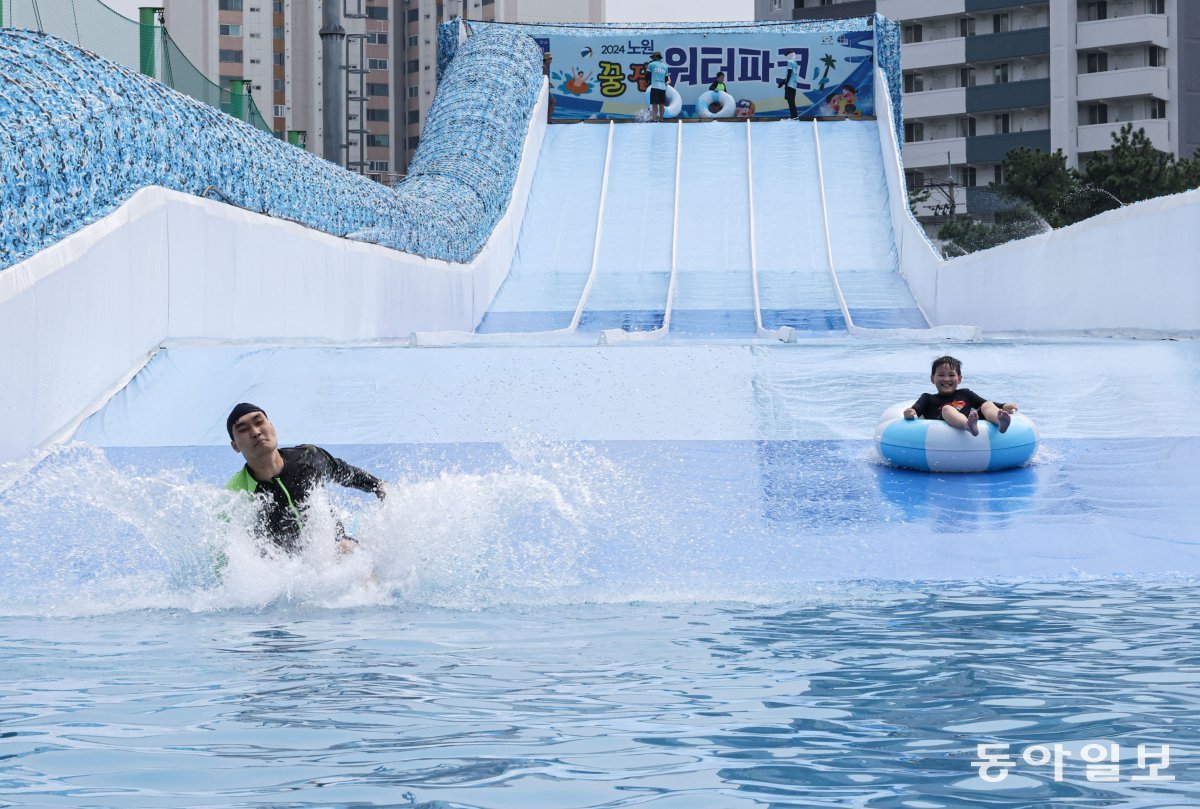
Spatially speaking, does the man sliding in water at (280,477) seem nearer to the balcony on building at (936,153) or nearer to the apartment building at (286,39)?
the balcony on building at (936,153)

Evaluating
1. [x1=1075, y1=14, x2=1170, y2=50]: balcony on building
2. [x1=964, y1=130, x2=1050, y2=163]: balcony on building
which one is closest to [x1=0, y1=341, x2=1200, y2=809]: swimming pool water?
[x1=1075, y1=14, x2=1170, y2=50]: balcony on building

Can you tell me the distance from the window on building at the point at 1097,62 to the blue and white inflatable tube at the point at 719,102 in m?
40.3

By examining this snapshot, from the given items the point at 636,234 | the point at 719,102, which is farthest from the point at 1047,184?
the point at 636,234

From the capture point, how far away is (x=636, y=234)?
71.4ft

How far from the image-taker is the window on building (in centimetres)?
6122

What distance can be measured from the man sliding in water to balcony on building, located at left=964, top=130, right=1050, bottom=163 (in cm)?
5938

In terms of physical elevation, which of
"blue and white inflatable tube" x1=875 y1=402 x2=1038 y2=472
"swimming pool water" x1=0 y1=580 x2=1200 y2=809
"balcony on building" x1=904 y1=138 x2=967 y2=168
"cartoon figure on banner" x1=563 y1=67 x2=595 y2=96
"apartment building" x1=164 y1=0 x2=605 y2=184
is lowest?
"swimming pool water" x1=0 y1=580 x2=1200 y2=809

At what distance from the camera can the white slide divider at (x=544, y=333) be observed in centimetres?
1328

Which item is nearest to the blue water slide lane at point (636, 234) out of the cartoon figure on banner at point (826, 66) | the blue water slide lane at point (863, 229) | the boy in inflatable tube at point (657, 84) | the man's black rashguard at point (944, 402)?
the boy in inflatable tube at point (657, 84)

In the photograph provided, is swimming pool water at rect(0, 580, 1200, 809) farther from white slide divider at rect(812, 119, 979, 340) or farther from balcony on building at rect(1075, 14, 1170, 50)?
balcony on building at rect(1075, 14, 1170, 50)

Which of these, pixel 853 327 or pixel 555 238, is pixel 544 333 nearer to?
pixel 853 327

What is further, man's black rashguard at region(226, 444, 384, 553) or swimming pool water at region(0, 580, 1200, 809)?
man's black rashguard at region(226, 444, 384, 553)

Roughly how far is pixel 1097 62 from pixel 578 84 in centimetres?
4169

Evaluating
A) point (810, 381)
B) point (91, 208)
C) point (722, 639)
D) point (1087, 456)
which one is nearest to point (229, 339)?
point (91, 208)
